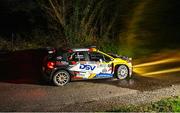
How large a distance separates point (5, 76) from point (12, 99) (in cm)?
496

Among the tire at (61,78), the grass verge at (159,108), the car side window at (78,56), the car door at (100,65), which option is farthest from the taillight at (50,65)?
the grass verge at (159,108)

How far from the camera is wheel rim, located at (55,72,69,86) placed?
1332 cm

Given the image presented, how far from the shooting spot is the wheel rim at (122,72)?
1464 cm

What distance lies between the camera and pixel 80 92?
12.2 meters

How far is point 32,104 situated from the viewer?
1042cm

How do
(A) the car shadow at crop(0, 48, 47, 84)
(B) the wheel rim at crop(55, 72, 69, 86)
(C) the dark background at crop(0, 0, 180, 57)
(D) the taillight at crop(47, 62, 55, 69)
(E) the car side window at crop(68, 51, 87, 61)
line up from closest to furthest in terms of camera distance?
(D) the taillight at crop(47, 62, 55, 69), (B) the wheel rim at crop(55, 72, 69, 86), (E) the car side window at crop(68, 51, 87, 61), (A) the car shadow at crop(0, 48, 47, 84), (C) the dark background at crop(0, 0, 180, 57)

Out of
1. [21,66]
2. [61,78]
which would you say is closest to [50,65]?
[61,78]

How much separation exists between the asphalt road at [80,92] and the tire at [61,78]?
0.23 m

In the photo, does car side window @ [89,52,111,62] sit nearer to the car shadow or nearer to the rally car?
the rally car

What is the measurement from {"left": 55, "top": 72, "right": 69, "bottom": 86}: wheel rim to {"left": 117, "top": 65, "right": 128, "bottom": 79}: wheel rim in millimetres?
2483

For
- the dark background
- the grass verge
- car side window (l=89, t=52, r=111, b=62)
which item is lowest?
the grass verge

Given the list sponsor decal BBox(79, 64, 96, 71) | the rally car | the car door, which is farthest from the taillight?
the car door

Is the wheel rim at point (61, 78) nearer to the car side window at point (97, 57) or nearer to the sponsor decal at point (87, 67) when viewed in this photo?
the sponsor decal at point (87, 67)

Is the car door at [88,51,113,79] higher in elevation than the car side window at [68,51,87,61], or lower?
lower
